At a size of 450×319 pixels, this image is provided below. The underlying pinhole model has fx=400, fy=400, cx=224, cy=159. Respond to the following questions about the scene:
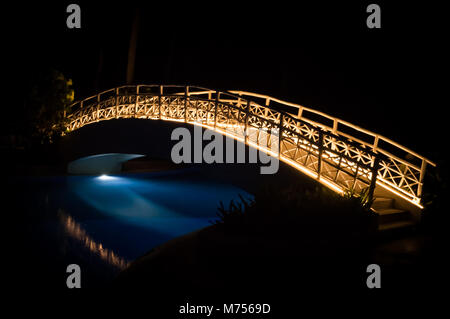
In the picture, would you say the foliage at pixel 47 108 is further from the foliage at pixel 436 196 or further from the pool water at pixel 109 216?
the foliage at pixel 436 196

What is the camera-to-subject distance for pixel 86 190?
16.4 meters

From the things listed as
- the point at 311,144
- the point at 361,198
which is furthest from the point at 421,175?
the point at 311,144

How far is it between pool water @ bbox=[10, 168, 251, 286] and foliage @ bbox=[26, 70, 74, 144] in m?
2.55

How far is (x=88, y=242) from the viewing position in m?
10.2

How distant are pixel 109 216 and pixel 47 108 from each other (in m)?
8.99

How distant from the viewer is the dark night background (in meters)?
12.9

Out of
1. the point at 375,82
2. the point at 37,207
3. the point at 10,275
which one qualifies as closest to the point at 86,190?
the point at 37,207

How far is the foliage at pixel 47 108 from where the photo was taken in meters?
19.1

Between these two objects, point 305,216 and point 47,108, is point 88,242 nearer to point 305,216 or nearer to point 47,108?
point 305,216

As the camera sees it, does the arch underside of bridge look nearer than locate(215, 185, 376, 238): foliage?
No

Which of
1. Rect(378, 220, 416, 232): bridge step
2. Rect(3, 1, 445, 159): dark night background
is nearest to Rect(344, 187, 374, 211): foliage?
Rect(378, 220, 416, 232): bridge step

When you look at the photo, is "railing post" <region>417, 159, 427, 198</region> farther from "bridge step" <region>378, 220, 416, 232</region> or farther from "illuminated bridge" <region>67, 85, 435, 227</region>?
"bridge step" <region>378, 220, 416, 232</region>
